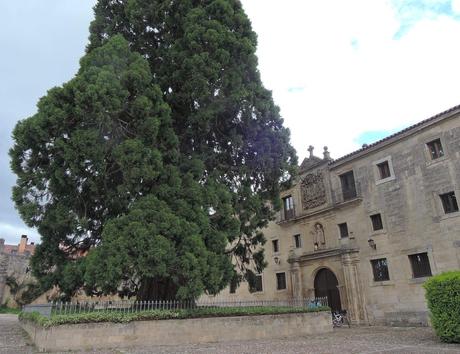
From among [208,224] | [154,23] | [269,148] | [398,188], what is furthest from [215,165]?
[398,188]

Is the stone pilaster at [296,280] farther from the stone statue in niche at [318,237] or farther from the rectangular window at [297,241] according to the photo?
the stone statue in niche at [318,237]

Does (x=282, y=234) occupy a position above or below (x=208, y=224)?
above

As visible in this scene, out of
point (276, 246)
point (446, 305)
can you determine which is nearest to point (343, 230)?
point (276, 246)

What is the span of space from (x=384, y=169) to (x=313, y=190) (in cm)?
446

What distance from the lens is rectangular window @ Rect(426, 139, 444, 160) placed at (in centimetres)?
1627

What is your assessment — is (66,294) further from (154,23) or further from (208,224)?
(154,23)

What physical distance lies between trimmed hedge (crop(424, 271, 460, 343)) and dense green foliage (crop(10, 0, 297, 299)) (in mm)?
5907

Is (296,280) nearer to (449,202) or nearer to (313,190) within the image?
(313,190)

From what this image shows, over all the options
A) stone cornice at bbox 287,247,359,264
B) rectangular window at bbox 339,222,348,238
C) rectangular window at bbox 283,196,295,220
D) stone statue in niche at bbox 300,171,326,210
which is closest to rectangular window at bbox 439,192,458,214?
stone cornice at bbox 287,247,359,264

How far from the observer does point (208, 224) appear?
1155 cm

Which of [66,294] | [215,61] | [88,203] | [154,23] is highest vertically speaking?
[154,23]

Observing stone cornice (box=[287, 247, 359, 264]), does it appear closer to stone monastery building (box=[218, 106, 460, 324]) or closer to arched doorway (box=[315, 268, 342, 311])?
stone monastery building (box=[218, 106, 460, 324])

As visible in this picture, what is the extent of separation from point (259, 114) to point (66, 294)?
923 cm

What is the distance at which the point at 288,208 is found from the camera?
2328cm
